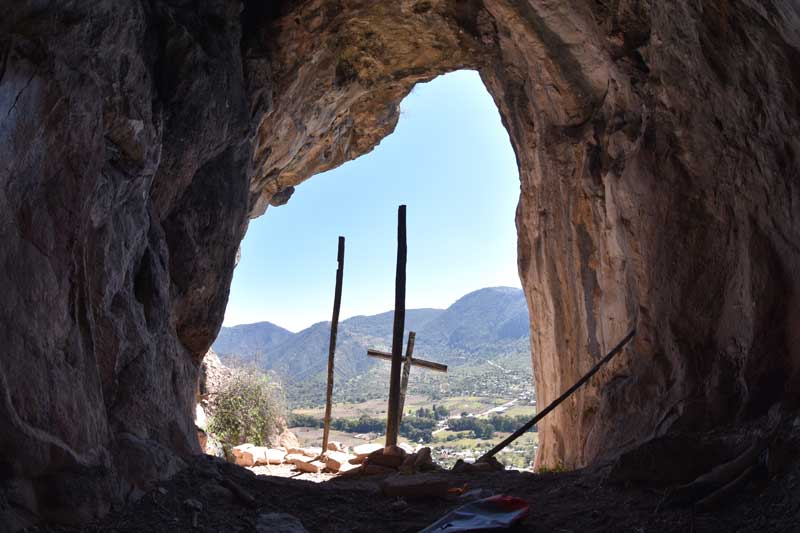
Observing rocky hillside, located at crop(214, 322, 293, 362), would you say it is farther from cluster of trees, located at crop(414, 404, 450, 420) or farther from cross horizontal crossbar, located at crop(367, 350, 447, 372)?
cross horizontal crossbar, located at crop(367, 350, 447, 372)

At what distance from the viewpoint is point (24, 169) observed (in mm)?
3574

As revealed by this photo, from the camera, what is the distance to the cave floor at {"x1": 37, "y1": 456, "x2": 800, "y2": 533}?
357cm

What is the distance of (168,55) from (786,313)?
634 centimetres

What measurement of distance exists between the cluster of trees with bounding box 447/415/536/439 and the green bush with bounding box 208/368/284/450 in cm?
3195

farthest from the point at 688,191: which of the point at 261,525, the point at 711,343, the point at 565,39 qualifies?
the point at 261,525

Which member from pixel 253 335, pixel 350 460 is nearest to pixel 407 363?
pixel 350 460

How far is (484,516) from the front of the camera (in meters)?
4.57

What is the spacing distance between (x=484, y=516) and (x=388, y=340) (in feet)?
359

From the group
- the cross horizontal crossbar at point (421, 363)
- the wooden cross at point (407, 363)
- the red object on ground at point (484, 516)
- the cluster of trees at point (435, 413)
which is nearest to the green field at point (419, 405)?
the cluster of trees at point (435, 413)

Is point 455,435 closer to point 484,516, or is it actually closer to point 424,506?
point 424,506

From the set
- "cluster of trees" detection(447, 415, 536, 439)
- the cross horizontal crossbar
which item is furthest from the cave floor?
"cluster of trees" detection(447, 415, 536, 439)

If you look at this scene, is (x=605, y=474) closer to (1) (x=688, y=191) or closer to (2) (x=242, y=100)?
(1) (x=688, y=191)

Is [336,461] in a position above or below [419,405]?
above

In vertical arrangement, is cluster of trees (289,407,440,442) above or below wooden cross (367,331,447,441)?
below
